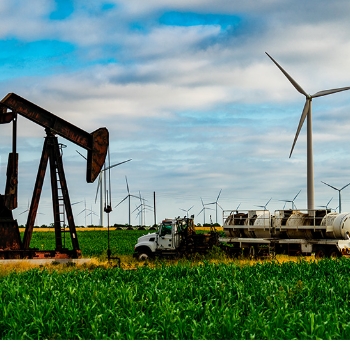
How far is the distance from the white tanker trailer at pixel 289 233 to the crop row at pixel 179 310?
12.1m

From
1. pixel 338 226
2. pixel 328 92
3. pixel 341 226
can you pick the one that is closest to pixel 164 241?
pixel 338 226

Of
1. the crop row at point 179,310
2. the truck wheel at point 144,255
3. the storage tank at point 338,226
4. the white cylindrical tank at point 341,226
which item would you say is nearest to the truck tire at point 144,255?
the truck wheel at point 144,255

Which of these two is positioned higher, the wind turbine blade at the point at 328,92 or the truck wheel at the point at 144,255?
the wind turbine blade at the point at 328,92

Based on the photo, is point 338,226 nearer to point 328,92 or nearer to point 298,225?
point 298,225

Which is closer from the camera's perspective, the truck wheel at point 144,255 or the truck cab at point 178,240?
the truck cab at point 178,240

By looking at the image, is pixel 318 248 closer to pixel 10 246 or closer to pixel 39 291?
pixel 10 246

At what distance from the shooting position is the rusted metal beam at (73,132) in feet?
85.4

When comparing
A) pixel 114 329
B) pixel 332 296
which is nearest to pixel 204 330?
pixel 114 329

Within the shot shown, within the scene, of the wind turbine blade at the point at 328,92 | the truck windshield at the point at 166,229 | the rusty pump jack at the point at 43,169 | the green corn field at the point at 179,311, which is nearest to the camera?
the green corn field at the point at 179,311

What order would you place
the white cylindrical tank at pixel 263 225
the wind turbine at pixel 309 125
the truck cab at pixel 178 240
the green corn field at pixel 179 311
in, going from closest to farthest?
the green corn field at pixel 179 311, the truck cab at pixel 178 240, the white cylindrical tank at pixel 263 225, the wind turbine at pixel 309 125

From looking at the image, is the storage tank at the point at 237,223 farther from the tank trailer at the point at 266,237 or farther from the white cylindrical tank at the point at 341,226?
the white cylindrical tank at the point at 341,226

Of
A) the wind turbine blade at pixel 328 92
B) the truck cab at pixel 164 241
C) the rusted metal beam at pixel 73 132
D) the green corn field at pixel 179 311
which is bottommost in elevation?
the green corn field at pixel 179 311

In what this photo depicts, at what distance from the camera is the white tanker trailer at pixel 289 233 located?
2922 cm

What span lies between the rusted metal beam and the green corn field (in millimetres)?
10016
